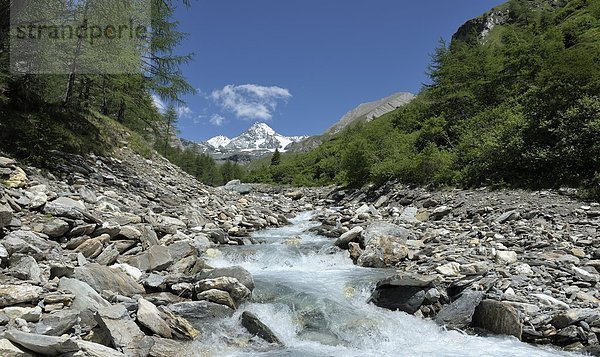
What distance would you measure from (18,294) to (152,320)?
2.18 meters

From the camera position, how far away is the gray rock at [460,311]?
8.17 meters

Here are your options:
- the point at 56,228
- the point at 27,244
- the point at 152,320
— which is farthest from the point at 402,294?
the point at 56,228

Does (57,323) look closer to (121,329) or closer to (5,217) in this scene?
(121,329)

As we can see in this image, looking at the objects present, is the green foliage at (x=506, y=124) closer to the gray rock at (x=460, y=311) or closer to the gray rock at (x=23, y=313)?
the gray rock at (x=460, y=311)

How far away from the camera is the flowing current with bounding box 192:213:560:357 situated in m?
7.09

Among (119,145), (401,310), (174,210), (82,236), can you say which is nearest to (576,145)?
(401,310)

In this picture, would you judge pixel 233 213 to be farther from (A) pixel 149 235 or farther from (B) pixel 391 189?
(B) pixel 391 189

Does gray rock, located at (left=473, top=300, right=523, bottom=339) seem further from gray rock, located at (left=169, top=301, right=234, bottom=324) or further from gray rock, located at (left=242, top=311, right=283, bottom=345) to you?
gray rock, located at (left=169, top=301, right=234, bottom=324)

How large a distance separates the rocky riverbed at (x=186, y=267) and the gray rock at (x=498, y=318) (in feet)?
0.07

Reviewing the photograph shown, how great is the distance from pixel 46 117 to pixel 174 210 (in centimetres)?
721

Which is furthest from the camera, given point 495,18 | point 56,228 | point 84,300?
point 495,18

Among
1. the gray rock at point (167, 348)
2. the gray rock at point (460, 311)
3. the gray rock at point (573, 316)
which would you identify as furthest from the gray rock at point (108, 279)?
the gray rock at point (573, 316)

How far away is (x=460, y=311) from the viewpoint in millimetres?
8336

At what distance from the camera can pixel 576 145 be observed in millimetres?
15891
